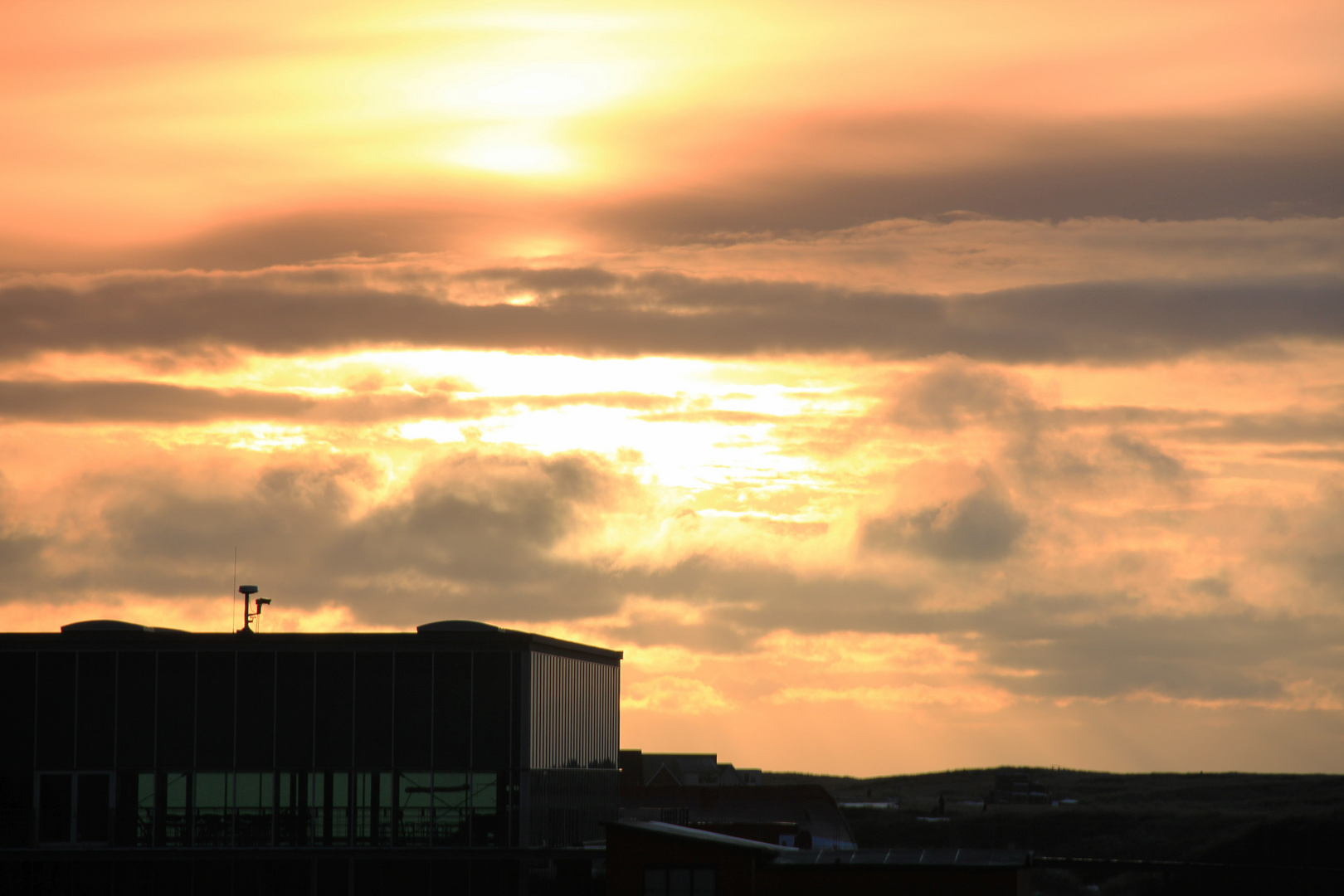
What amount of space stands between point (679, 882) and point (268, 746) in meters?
14.8

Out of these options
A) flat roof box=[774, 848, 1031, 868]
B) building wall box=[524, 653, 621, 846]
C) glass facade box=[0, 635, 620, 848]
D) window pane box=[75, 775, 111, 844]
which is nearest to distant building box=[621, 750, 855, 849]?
building wall box=[524, 653, 621, 846]

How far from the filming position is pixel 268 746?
53219 millimetres

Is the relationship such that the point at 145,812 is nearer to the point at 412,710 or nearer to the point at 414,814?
the point at 414,814

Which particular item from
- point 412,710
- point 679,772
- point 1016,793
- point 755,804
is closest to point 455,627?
point 412,710

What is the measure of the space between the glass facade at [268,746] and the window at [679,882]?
480 cm

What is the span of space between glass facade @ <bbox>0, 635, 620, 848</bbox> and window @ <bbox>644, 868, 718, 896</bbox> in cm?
480

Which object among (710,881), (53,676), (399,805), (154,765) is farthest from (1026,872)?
(53,676)

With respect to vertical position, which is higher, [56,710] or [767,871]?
[56,710]

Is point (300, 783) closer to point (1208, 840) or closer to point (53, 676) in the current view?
point (53, 676)

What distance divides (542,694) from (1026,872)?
17688 millimetres

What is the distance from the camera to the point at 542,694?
55.7 m

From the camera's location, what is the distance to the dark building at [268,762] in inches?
2088

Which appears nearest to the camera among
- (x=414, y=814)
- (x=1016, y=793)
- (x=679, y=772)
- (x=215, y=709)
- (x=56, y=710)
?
(x=414, y=814)

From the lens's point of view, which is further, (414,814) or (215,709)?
(215,709)
